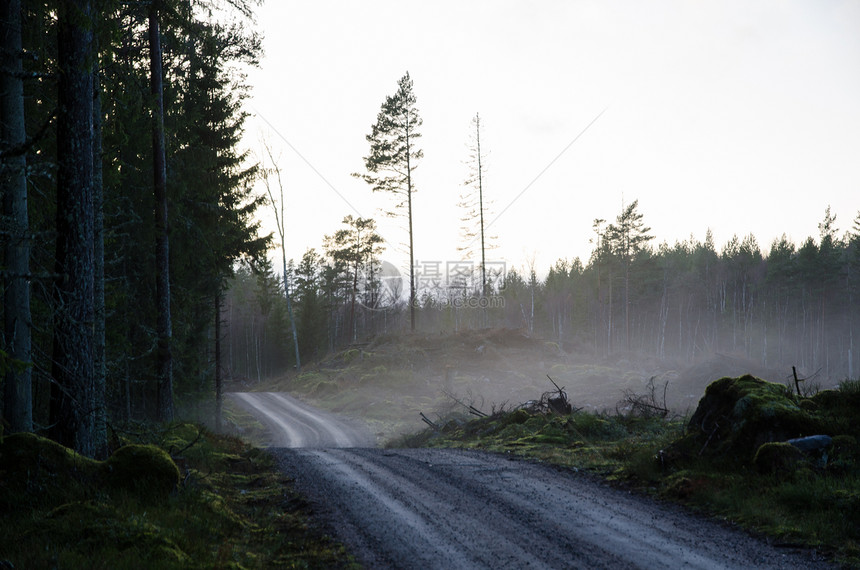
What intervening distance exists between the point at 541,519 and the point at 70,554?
5.88 meters

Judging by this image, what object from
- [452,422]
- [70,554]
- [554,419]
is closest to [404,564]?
[70,554]

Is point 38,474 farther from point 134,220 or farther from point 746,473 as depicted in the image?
point 746,473

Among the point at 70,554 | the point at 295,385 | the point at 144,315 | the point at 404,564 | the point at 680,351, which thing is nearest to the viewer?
the point at 70,554

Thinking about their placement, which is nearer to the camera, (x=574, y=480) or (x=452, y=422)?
(x=574, y=480)

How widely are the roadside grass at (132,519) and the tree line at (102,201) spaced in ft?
2.47

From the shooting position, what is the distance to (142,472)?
7.11 meters

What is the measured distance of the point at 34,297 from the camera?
916cm

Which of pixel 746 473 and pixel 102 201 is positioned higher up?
pixel 102 201

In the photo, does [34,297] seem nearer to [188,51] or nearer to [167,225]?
[167,225]

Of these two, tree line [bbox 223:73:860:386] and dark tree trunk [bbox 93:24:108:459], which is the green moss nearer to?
dark tree trunk [bbox 93:24:108:459]

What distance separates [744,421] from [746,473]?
3.94 feet
